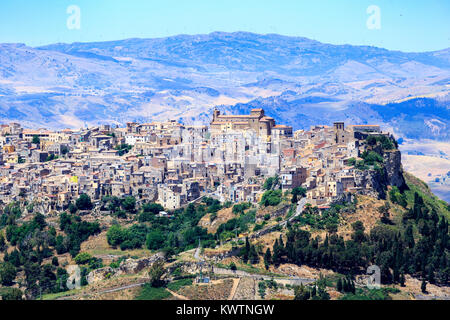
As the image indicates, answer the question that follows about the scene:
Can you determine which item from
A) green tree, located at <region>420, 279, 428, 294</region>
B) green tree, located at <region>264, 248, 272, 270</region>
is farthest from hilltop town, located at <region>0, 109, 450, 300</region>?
green tree, located at <region>420, 279, 428, 294</region>

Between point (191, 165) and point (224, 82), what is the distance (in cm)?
13034

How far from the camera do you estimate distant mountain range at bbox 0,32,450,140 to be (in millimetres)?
106875

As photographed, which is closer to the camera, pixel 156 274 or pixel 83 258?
pixel 156 274

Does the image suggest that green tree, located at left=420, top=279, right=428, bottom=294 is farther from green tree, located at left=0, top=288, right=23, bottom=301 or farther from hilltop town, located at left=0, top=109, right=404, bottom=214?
green tree, located at left=0, top=288, right=23, bottom=301

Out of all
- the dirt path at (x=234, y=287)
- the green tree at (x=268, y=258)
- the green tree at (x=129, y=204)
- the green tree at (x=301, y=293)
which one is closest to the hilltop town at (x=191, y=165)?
the green tree at (x=129, y=204)

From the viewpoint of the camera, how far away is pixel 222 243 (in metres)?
17.2

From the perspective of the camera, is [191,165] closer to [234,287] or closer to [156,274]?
[156,274]

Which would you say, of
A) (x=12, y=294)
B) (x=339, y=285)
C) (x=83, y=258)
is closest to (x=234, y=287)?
(x=339, y=285)

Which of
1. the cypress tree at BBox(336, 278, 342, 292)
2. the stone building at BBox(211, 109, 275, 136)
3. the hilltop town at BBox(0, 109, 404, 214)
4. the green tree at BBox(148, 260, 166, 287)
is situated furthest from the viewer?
the stone building at BBox(211, 109, 275, 136)

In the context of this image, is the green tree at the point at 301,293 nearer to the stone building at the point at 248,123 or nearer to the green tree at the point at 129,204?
the green tree at the point at 129,204

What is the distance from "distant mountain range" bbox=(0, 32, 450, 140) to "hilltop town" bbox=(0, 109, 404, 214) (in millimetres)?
64523

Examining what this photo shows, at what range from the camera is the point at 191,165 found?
23453 mm
